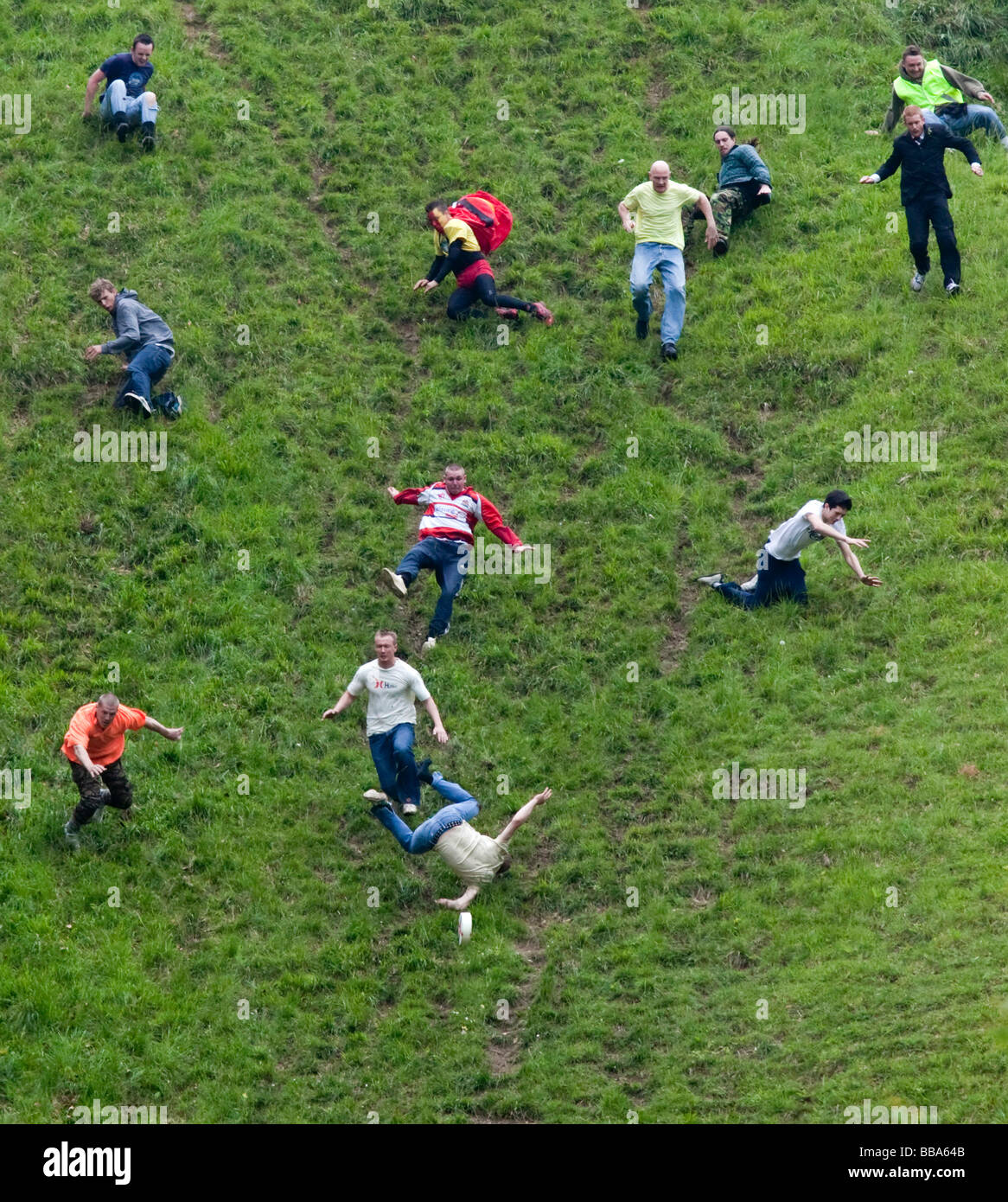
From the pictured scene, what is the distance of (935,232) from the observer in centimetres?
2070

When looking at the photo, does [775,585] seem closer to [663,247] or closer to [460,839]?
[460,839]

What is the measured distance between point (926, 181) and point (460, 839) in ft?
36.2

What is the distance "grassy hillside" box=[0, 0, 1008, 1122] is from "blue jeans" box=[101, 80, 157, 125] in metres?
0.49

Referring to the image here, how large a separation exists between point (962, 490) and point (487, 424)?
608 cm

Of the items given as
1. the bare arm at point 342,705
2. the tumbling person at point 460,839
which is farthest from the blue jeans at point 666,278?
the tumbling person at point 460,839

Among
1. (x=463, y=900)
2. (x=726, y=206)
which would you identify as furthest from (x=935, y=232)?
(x=463, y=900)

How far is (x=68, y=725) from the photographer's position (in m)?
16.5

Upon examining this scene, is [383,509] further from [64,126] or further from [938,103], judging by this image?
[938,103]

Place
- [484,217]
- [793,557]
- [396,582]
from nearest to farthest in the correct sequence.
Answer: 1. [396,582]
2. [793,557]
3. [484,217]

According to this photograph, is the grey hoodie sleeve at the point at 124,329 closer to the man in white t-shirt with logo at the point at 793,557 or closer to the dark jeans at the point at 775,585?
the man in white t-shirt with logo at the point at 793,557

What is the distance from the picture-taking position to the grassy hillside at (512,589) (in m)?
14.0

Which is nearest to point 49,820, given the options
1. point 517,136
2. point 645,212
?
point 645,212

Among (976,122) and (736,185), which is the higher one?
(976,122)

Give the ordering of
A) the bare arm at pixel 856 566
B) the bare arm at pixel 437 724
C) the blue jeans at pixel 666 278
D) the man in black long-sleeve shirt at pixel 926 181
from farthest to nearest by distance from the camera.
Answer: the blue jeans at pixel 666 278
the man in black long-sleeve shirt at pixel 926 181
the bare arm at pixel 856 566
the bare arm at pixel 437 724
